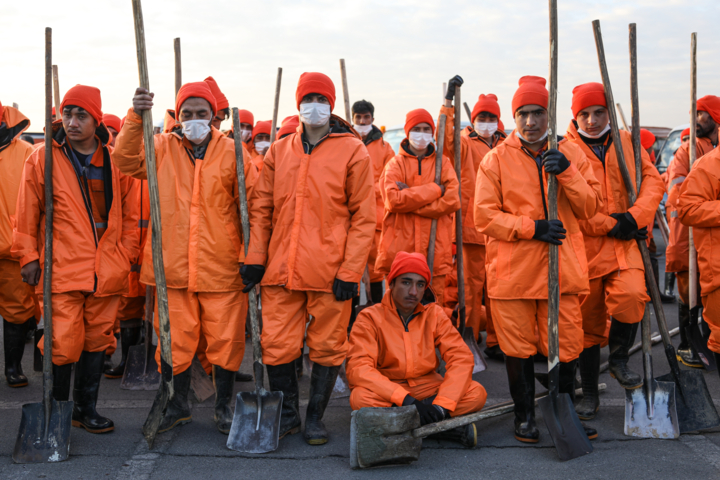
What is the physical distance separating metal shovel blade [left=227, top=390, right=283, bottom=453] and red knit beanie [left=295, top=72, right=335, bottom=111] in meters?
1.81

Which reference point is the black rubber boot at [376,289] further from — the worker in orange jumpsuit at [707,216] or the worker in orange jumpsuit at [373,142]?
the worker in orange jumpsuit at [707,216]

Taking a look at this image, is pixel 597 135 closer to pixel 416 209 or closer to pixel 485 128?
pixel 416 209

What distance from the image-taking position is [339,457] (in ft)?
11.9

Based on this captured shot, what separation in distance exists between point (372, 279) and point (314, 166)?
2649 mm

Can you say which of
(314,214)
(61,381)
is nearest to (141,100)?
(314,214)

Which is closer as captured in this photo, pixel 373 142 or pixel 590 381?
pixel 590 381

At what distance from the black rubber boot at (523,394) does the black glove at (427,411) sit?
0.48 meters

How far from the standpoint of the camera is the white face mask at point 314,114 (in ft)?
12.9

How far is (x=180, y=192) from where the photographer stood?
12.7 feet

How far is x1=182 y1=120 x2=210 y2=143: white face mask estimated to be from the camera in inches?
154

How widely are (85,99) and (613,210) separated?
351 cm

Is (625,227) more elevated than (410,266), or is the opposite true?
(625,227)

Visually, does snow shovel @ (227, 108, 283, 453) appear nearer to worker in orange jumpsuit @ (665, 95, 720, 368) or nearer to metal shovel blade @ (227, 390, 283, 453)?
metal shovel blade @ (227, 390, 283, 453)

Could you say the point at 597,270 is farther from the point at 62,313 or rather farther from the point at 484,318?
the point at 62,313
